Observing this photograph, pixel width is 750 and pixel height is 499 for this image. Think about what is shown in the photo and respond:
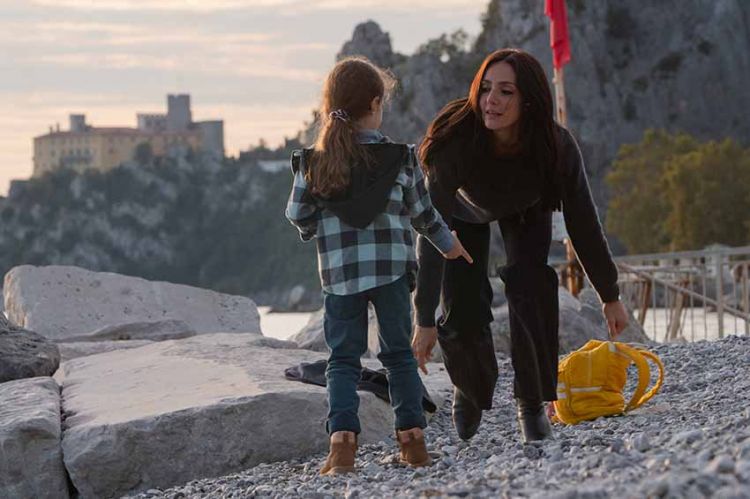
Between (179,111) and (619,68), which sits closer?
(619,68)

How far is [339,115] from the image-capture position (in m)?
5.39

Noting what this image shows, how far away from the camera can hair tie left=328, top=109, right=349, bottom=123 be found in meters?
5.38

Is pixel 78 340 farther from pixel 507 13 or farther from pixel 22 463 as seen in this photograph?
pixel 507 13

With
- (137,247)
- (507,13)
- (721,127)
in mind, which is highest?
(507,13)

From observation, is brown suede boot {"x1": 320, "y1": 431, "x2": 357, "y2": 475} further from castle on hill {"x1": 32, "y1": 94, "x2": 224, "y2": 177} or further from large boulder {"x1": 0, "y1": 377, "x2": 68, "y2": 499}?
castle on hill {"x1": 32, "y1": 94, "x2": 224, "y2": 177}

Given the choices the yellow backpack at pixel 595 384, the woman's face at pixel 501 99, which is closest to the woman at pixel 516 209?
the woman's face at pixel 501 99

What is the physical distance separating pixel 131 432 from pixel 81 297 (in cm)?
Answer: 702

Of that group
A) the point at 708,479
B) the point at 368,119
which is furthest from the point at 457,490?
the point at 368,119

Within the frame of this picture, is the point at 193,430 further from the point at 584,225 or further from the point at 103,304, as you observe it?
the point at 103,304

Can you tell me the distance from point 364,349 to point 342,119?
85cm

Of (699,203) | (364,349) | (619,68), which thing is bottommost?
(699,203)

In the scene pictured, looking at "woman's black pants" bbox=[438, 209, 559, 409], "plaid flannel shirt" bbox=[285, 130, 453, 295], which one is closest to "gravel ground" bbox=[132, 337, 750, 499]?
"woman's black pants" bbox=[438, 209, 559, 409]

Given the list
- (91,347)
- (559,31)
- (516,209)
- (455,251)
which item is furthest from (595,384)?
(559,31)

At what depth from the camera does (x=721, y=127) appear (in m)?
96.7
